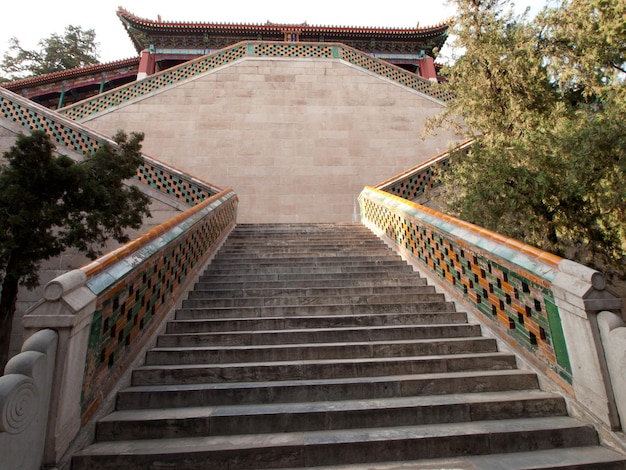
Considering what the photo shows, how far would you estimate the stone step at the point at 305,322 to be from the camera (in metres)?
3.97

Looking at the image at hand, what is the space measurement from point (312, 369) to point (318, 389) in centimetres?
27

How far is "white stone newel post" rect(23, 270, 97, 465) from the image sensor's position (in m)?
2.22

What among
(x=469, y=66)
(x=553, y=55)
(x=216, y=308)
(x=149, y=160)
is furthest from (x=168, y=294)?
(x=553, y=55)

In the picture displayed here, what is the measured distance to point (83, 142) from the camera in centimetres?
792

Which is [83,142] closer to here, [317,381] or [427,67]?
[317,381]

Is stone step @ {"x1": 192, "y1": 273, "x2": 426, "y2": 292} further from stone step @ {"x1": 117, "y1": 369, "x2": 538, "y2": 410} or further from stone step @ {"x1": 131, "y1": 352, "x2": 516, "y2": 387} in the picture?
stone step @ {"x1": 117, "y1": 369, "x2": 538, "y2": 410}

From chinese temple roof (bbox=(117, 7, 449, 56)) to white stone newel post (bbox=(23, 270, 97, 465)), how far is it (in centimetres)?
1819

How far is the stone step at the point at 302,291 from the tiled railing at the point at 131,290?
1.27ft

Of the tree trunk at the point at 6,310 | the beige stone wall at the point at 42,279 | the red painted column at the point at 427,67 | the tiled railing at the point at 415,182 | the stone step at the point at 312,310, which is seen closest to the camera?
the stone step at the point at 312,310

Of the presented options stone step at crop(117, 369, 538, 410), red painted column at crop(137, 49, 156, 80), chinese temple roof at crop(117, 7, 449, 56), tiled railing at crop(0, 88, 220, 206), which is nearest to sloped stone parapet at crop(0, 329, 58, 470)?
stone step at crop(117, 369, 538, 410)

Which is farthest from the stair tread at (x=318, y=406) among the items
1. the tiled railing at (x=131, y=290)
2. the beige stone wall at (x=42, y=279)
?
the beige stone wall at (x=42, y=279)

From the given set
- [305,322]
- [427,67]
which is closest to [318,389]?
[305,322]

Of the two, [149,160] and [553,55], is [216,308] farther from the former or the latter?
[553,55]

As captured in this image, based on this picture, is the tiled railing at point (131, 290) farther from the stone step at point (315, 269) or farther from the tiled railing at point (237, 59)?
the tiled railing at point (237, 59)
